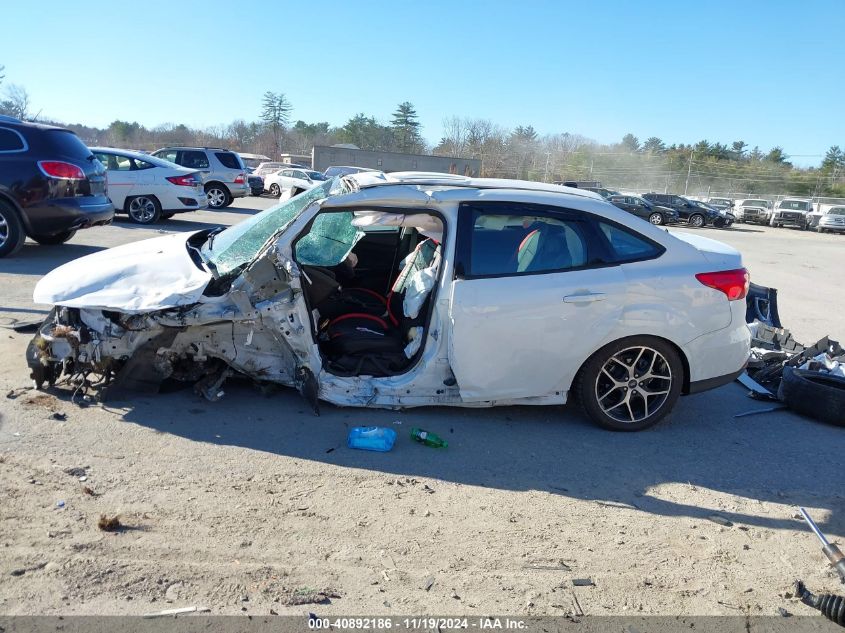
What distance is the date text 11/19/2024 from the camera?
8.66 feet

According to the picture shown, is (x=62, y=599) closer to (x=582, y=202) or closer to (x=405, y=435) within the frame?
(x=405, y=435)

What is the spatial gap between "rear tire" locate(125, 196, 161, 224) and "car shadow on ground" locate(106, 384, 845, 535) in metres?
11.4

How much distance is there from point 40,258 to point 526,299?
311 inches

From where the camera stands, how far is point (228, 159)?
68.3 ft

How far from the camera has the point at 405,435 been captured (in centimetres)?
436

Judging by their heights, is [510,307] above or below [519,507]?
above

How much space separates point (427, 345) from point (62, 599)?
8.38ft

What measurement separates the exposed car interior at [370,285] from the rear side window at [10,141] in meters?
5.73

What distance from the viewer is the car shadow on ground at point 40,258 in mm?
8523

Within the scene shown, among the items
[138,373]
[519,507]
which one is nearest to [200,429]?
[138,373]

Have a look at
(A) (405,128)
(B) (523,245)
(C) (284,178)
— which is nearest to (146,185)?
(B) (523,245)

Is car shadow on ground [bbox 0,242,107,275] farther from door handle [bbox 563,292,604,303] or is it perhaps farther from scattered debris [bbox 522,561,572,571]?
scattered debris [bbox 522,561,572,571]

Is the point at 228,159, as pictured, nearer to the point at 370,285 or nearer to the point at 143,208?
the point at 143,208

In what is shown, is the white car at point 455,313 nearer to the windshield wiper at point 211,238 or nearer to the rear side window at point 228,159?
the windshield wiper at point 211,238
